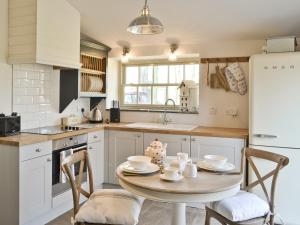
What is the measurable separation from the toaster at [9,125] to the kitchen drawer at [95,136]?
86cm

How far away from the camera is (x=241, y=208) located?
2.02m

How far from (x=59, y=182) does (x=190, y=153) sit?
59.6 inches

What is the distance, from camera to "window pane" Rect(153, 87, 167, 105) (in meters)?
4.51

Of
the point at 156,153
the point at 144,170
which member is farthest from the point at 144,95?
the point at 144,170

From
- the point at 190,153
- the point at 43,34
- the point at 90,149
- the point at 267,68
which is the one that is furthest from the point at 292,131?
the point at 43,34

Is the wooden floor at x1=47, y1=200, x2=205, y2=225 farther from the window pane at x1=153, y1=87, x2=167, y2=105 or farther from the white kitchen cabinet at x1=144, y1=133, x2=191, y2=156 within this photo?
the window pane at x1=153, y1=87, x2=167, y2=105

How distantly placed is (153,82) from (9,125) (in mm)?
2354

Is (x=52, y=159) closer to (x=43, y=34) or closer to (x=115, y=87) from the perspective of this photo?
(x=43, y=34)

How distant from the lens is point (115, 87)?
4.70 m

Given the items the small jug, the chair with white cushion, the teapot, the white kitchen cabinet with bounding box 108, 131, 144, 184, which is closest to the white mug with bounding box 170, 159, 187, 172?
the small jug

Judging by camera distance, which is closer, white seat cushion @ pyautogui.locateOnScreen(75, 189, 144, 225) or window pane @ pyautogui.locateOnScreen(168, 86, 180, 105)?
white seat cushion @ pyautogui.locateOnScreen(75, 189, 144, 225)

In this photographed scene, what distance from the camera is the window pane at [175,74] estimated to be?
4.38 metres

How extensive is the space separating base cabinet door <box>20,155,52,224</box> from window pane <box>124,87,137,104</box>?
2087 mm

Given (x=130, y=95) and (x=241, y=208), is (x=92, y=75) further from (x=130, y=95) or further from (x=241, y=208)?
(x=241, y=208)
